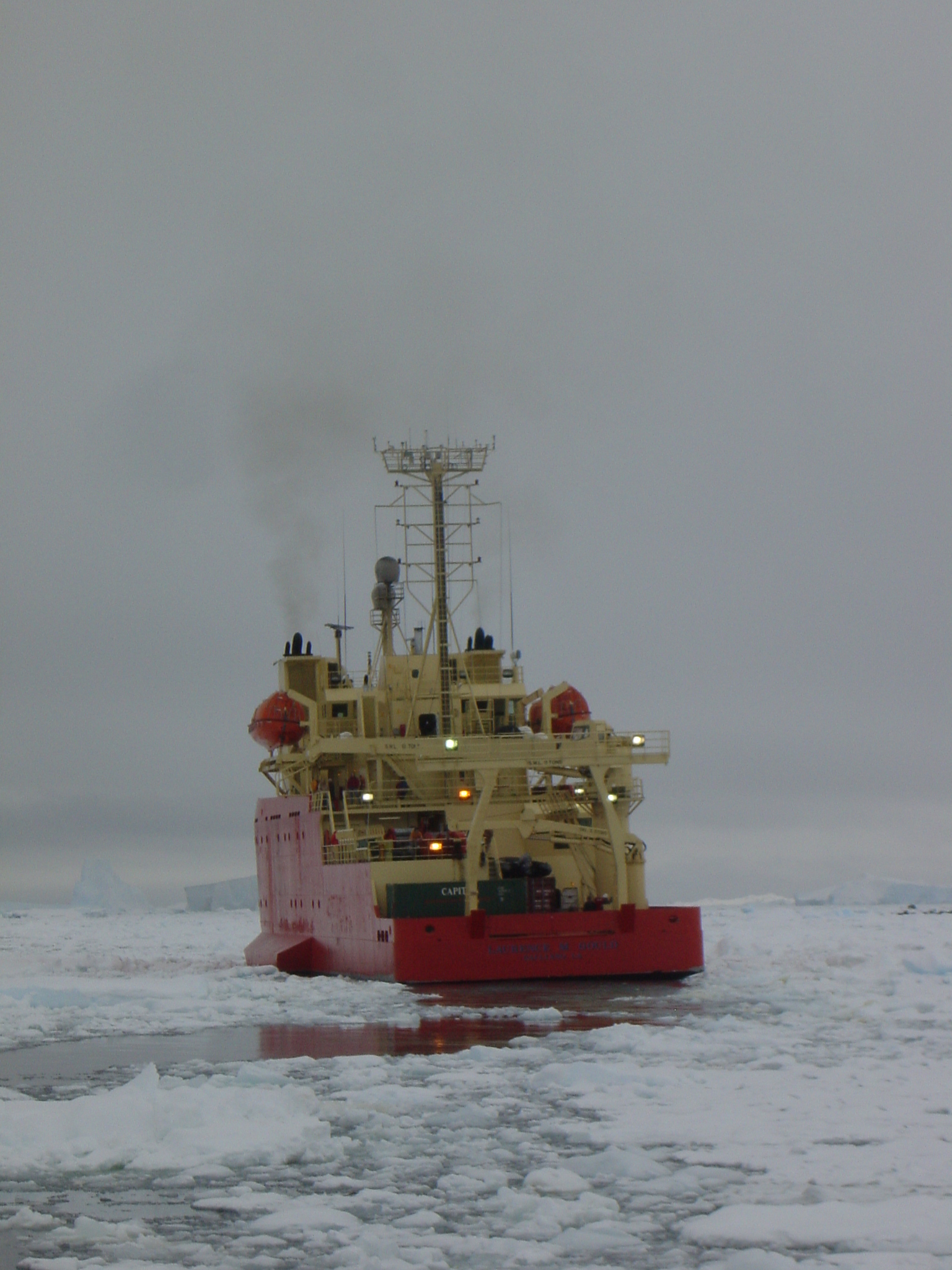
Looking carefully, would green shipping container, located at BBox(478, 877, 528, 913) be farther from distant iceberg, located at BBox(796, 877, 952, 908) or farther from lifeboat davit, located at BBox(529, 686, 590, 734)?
distant iceberg, located at BBox(796, 877, 952, 908)

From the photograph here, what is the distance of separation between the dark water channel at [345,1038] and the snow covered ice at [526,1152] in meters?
0.23

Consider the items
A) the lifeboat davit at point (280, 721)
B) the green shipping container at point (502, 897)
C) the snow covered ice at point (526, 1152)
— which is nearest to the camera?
the snow covered ice at point (526, 1152)

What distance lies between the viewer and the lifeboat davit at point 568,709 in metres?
26.4

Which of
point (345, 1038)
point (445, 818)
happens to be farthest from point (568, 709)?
point (345, 1038)

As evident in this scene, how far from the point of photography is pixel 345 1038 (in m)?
15.6

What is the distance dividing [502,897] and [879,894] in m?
44.4

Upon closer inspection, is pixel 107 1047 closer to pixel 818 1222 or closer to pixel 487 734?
pixel 818 1222

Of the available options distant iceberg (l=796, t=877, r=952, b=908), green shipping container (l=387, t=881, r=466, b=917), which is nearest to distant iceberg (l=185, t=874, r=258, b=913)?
distant iceberg (l=796, t=877, r=952, b=908)

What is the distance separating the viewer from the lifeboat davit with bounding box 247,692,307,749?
29.4 metres

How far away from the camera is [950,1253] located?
6812mm

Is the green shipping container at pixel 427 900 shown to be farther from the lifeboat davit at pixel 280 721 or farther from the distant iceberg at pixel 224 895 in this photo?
the distant iceberg at pixel 224 895

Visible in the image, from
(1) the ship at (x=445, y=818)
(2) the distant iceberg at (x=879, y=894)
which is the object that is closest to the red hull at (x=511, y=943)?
(1) the ship at (x=445, y=818)

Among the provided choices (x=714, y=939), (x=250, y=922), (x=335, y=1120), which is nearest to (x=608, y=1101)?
(x=335, y=1120)

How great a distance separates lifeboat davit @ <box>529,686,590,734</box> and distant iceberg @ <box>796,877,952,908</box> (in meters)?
35.8
